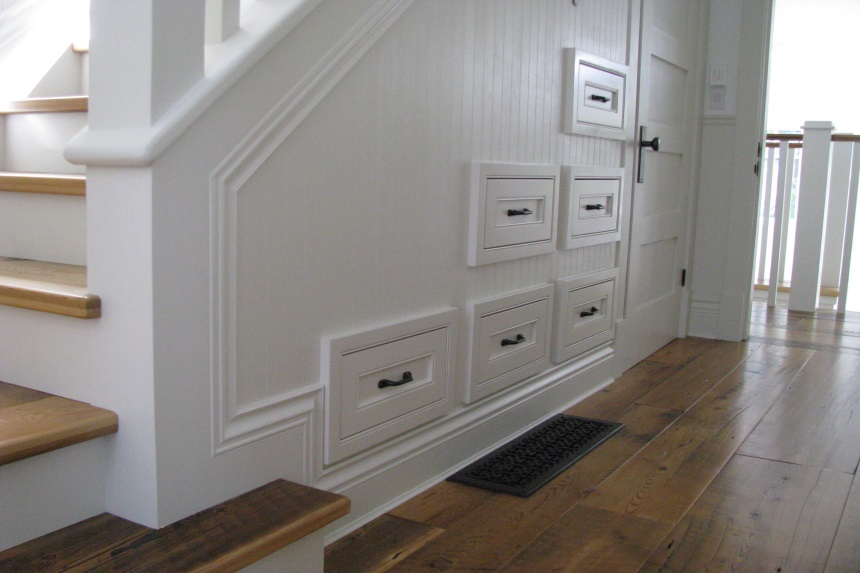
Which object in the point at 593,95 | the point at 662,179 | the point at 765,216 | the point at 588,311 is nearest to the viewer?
the point at 593,95

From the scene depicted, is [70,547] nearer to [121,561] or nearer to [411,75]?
[121,561]

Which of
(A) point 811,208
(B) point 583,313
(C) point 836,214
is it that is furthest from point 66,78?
(C) point 836,214

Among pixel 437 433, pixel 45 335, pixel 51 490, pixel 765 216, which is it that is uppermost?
pixel 765 216

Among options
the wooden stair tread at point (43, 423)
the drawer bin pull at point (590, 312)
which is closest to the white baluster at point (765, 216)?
the drawer bin pull at point (590, 312)

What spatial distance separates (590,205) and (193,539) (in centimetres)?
173

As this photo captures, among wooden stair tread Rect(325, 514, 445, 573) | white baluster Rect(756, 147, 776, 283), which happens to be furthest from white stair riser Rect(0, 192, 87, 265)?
white baluster Rect(756, 147, 776, 283)

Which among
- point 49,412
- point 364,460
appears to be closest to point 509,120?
point 364,460

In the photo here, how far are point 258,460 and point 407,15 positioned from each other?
88cm

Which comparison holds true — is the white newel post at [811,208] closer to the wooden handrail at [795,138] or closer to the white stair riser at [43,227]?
the wooden handrail at [795,138]

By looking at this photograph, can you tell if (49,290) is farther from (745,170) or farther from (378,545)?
(745,170)

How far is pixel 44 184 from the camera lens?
1.45 metres

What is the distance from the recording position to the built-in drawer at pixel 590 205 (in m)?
2.33

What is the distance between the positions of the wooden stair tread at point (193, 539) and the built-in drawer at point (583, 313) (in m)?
1.23

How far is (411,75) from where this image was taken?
1.60 meters
